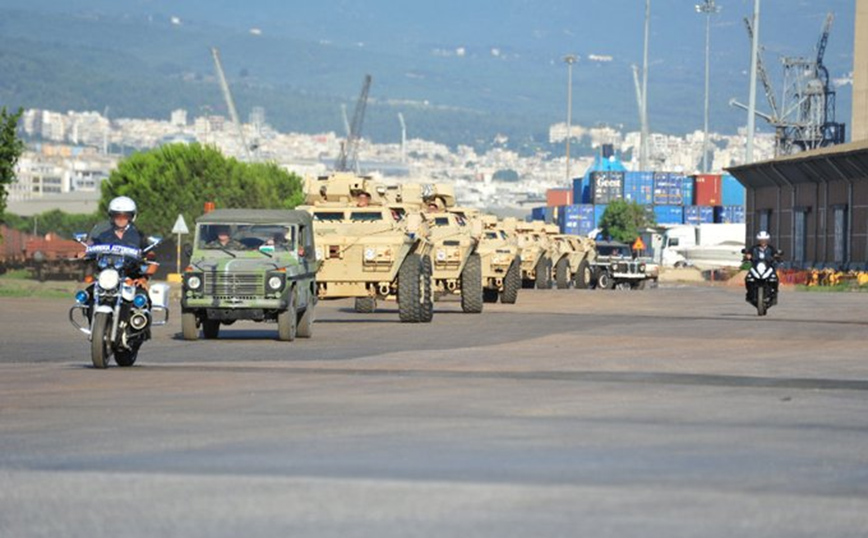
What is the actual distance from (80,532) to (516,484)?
2.56 metres

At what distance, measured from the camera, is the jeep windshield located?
29.1 m

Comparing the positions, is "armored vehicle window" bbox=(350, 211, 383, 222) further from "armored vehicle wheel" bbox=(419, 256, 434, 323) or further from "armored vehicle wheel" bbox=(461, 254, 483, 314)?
"armored vehicle wheel" bbox=(461, 254, 483, 314)

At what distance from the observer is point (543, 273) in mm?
70000

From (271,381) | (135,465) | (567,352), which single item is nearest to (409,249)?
(567,352)

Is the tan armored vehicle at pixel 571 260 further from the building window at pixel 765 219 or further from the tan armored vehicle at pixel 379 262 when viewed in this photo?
the tan armored vehicle at pixel 379 262

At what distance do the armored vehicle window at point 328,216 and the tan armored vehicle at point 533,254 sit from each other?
1107 inches

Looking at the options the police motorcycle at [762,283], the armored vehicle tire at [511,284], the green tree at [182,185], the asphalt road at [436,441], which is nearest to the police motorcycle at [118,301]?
the asphalt road at [436,441]

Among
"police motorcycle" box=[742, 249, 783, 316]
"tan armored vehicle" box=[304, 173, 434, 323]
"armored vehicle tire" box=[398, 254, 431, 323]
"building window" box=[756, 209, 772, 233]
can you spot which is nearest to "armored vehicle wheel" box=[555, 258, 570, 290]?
"building window" box=[756, 209, 772, 233]

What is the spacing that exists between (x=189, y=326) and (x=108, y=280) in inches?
310

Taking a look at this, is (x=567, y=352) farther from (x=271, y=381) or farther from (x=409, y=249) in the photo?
(x=409, y=249)

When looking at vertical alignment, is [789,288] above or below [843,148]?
below

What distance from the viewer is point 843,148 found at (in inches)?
3285

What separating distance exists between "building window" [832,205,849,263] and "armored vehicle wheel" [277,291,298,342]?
55260mm

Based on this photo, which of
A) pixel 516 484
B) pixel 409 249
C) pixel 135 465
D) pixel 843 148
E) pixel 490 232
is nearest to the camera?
pixel 516 484
